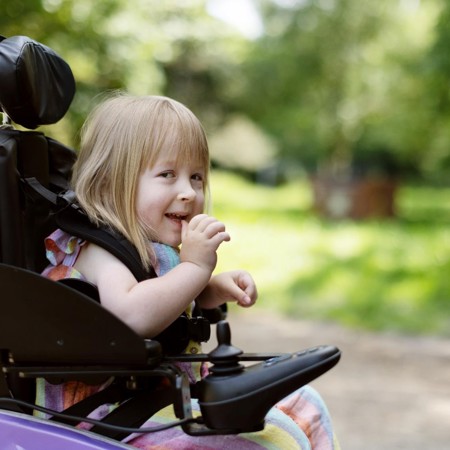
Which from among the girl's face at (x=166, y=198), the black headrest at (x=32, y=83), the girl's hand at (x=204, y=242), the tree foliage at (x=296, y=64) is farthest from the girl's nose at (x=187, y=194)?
the tree foliage at (x=296, y=64)

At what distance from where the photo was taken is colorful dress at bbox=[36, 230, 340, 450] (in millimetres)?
1560

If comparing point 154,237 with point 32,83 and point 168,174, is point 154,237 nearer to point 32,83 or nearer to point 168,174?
point 168,174

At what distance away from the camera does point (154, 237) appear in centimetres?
176

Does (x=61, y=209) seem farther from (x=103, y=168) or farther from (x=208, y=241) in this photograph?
(x=208, y=241)

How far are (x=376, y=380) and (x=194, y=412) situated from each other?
3878 millimetres

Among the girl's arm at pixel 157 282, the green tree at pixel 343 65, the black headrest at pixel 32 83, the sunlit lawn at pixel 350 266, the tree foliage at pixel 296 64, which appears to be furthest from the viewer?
the green tree at pixel 343 65

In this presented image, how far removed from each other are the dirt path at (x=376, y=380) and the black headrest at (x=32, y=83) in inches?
108

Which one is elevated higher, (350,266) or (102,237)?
(350,266)

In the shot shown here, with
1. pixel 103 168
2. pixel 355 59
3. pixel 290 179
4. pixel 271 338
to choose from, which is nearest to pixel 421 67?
pixel 271 338

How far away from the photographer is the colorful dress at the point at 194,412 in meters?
1.56

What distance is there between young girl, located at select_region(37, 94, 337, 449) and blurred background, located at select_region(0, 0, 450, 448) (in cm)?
318

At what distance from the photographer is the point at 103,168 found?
5.81 ft

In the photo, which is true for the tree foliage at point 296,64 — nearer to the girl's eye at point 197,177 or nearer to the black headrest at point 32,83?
the black headrest at point 32,83

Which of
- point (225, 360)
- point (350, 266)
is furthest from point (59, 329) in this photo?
point (350, 266)
